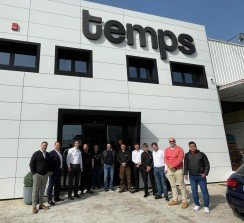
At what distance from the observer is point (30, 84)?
9383 millimetres

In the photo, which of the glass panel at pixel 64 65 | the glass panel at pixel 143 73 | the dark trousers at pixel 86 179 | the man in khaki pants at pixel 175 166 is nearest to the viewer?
the man in khaki pants at pixel 175 166

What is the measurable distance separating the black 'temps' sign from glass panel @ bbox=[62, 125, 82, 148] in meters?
4.24

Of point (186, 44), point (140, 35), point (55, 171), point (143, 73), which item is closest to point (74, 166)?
point (55, 171)

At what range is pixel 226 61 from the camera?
13.8m

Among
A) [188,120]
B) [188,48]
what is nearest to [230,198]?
[188,120]

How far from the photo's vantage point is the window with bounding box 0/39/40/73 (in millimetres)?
9588

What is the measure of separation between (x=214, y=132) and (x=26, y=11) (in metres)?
10.5

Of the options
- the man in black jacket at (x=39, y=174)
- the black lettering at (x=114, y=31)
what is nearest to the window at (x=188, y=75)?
the black lettering at (x=114, y=31)

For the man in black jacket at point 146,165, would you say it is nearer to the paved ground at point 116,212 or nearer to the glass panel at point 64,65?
the paved ground at point 116,212

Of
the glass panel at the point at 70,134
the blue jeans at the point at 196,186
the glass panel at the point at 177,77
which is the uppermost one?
the glass panel at the point at 177,77

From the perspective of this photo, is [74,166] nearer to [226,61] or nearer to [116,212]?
[116,212]

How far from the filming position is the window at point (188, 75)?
493 inches

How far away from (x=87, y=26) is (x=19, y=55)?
3311mm

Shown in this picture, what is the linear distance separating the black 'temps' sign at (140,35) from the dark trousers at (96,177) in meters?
5.93
